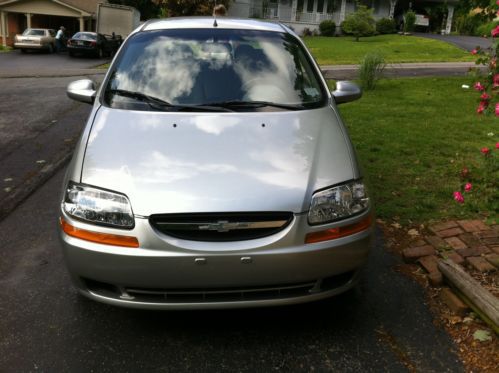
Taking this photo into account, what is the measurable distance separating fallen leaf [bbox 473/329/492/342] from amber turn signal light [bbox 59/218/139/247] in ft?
6.55

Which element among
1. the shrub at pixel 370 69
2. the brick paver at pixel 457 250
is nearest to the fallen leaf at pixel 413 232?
the brick paver at pixel 457 250

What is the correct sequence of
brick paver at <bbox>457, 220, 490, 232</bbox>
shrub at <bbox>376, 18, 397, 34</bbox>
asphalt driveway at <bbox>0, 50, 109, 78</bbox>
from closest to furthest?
brick paver at <bbox>457, 220, 490, 232</bbox>, asphalt driveway at <bbox>0, 50, 109, 78</bbox>, shrub at <bbox>376, 18, 397, 34</bbox>

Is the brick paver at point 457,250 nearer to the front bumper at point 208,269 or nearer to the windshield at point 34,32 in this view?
the front bumper at point 208,269

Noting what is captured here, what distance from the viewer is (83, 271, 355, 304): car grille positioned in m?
2.66

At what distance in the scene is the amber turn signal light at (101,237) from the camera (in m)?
2.59

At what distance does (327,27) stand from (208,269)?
1566 inches

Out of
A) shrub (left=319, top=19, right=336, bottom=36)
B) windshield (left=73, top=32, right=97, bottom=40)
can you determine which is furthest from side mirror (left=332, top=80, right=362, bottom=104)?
shrub (left=319, top=19, right=336, bottom=36)

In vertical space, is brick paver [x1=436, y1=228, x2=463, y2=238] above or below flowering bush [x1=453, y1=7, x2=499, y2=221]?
below

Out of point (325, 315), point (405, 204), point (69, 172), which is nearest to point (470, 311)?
point (325, 315)

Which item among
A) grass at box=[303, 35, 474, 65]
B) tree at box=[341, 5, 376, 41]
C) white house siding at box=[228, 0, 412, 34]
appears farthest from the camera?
white house siding at box=[228, 0, 412, 34]

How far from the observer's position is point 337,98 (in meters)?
4.11

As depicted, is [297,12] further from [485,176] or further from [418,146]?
[485,176]

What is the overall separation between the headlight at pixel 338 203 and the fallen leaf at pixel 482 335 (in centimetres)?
Result: 98

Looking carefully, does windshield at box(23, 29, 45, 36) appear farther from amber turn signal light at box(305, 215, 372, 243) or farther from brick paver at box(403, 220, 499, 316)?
amber turn signal light at box(305, 215, 372, 243)
